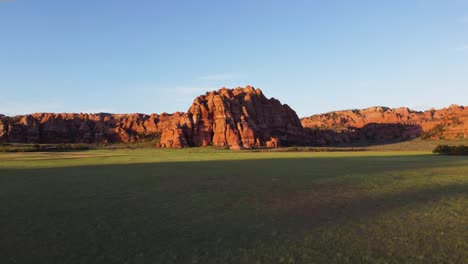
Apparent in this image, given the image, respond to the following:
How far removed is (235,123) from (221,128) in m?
5.69

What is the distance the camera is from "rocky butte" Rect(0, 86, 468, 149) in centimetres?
10875

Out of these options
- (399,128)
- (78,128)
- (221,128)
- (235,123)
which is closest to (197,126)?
(221,128)

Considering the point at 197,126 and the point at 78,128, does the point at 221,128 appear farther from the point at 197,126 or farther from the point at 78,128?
the point at 78,128

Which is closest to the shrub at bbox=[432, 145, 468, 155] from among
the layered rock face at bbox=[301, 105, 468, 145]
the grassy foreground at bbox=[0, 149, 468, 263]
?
the grassy foreground at bbox=[0, 149, 468, 263]

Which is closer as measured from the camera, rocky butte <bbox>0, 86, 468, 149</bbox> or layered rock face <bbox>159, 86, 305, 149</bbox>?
layered rock face <bbox>159, 86, 305, 149</bbox>

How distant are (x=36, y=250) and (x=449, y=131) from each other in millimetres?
142239

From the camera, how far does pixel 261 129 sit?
371ft

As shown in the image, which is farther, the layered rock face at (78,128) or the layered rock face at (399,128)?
the layered rock face at (78,128)

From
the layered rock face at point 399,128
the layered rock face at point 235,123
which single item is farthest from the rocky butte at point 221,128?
the layered rock face at point 399,128

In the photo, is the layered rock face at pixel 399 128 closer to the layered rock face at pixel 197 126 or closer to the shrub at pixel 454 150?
the layered rock face at pixel 197 126

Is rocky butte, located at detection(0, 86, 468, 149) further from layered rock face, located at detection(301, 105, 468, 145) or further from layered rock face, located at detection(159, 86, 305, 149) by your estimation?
layered rock face, located at detection(301, 105, 468, 145)

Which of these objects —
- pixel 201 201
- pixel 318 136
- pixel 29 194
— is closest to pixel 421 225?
pixel 201 201

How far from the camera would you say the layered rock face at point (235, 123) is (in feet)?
347

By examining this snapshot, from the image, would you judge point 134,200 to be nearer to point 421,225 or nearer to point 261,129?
point 421,225
